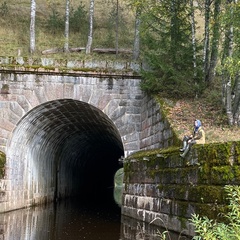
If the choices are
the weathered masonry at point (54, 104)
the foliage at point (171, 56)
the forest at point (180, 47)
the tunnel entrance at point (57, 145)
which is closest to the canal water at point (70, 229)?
the weathered masonry at point (54, 104)

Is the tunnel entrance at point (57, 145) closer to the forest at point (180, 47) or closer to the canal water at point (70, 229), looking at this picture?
the canal water at point (70, 229)

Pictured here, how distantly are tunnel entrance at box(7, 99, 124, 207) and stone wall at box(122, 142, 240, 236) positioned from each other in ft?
16.4

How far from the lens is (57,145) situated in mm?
24203

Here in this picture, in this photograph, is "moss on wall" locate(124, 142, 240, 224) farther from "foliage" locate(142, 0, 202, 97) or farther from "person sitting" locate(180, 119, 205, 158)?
"foliage" locate(142, 0, 202, 97)

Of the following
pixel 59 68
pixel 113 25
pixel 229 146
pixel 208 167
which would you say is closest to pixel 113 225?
pixel 208 167

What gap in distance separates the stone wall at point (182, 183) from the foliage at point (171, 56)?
3.25 meters

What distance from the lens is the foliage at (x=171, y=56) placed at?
631 inches

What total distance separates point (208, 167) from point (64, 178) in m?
18.9

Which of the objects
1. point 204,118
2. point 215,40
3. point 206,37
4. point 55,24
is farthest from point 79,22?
point 204,118

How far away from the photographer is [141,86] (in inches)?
679

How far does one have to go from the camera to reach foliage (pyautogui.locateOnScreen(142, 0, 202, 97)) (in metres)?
16.0

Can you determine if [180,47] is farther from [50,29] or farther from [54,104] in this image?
[50,29]

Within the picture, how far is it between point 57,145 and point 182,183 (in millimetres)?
14222

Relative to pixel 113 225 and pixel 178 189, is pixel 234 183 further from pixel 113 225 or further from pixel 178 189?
pixel 113 225
